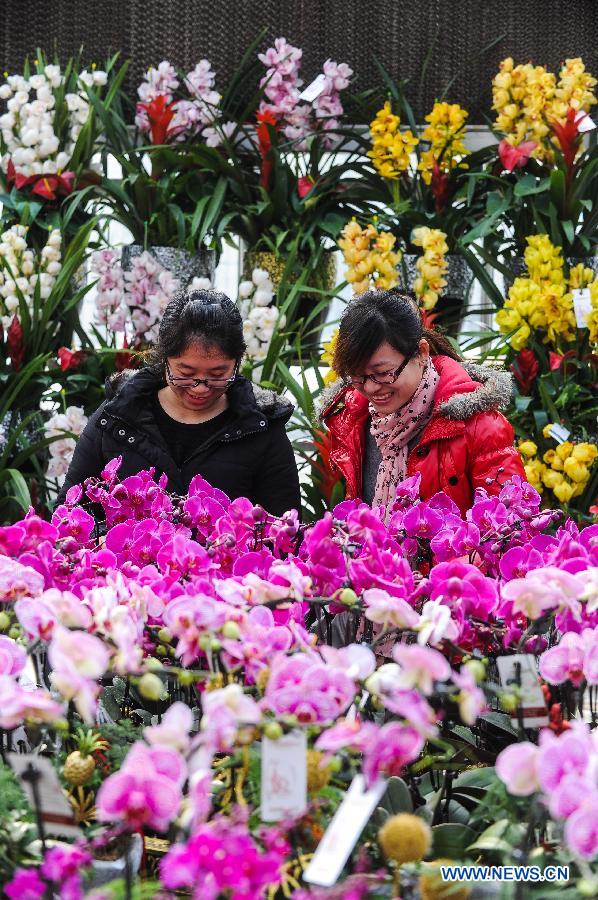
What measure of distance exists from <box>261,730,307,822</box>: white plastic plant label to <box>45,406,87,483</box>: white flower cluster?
7.36 ft

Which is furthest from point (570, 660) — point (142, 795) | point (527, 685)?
point (142, 795)

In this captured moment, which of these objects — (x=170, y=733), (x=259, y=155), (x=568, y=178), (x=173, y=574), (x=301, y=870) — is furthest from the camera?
(x=259, y=155)

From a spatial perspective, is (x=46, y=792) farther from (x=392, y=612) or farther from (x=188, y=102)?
(x=188, y=102)

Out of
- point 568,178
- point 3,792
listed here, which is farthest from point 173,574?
point 568,178

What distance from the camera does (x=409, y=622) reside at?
37.5 inches

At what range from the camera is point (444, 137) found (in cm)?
319

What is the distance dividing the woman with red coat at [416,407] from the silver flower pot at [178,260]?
47.1 inches

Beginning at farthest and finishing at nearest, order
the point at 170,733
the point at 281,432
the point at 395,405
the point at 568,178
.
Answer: the point at 568,178 → the point at 281,432 → the point at 395,405 → the point at 170,733

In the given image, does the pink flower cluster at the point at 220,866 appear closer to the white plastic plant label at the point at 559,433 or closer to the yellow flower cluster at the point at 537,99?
the white plastic plant label at the point at 559,433

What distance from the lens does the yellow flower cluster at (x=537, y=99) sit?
3.05 m

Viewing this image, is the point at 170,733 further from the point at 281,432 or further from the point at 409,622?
the point at 281,432

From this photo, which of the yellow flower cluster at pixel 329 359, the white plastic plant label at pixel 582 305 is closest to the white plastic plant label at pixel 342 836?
the yellow flower cluster at pixel 329 359

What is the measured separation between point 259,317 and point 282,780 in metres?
2.26

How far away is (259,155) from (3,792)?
109 inches
